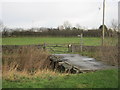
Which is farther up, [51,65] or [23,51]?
Answer: [23,51]

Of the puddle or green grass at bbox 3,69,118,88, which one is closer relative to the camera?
green grass at bbox 3,69,118,88

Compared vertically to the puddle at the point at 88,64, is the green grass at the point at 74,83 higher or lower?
higher

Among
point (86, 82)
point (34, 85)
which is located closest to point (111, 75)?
point (86, 82)

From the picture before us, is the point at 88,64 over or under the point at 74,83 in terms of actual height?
under

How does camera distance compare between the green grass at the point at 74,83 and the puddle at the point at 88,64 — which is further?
the puddle at the point at 88,64

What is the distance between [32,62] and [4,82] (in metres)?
5.00

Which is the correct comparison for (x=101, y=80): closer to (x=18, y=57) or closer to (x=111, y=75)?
(x=111, y=75)

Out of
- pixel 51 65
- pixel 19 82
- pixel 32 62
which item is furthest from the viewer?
pixel 51 65

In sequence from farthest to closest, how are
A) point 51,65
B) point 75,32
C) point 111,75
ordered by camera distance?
1. point 75,32
2. point 51,65
3. point 111,75

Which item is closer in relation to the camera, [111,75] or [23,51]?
[111,75]

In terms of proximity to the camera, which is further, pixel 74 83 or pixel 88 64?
pixel 88 64

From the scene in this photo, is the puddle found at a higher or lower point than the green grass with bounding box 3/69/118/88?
lower

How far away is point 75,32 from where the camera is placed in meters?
51.5

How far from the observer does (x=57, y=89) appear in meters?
6.82
